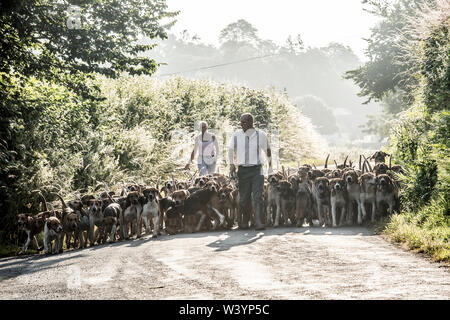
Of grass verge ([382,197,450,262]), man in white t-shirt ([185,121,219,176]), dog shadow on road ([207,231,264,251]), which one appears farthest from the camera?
man in white t-shirt ([185,121,219,176])

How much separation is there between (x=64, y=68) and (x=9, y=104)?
9.15 feet

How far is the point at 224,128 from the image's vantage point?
2656cm

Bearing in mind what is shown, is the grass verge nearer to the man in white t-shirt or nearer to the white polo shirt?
the white polo shirt

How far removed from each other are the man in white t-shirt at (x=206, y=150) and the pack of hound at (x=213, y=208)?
2.11m

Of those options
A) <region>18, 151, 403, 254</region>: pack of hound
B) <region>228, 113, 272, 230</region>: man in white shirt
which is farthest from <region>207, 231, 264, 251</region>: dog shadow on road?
<region>18, 151, 403, 254</region>: pack of hound

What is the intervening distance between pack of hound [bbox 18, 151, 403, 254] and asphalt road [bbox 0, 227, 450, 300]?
784mm

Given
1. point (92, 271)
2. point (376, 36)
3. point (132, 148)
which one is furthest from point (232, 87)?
point (92, 271)

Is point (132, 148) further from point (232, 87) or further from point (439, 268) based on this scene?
point (232, 87)

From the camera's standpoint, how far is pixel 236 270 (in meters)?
7.15

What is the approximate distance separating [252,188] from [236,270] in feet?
13.7

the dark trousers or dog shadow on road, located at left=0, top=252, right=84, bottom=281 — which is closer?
dog shadow on road, located at left=0, top=252, right=84, bottom=281

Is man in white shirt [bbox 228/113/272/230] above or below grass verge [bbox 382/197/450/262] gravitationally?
above

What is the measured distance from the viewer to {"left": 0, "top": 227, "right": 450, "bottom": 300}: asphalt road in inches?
234

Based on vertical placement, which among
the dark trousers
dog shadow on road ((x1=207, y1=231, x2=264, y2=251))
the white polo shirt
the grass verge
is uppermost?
the white polo shirt
